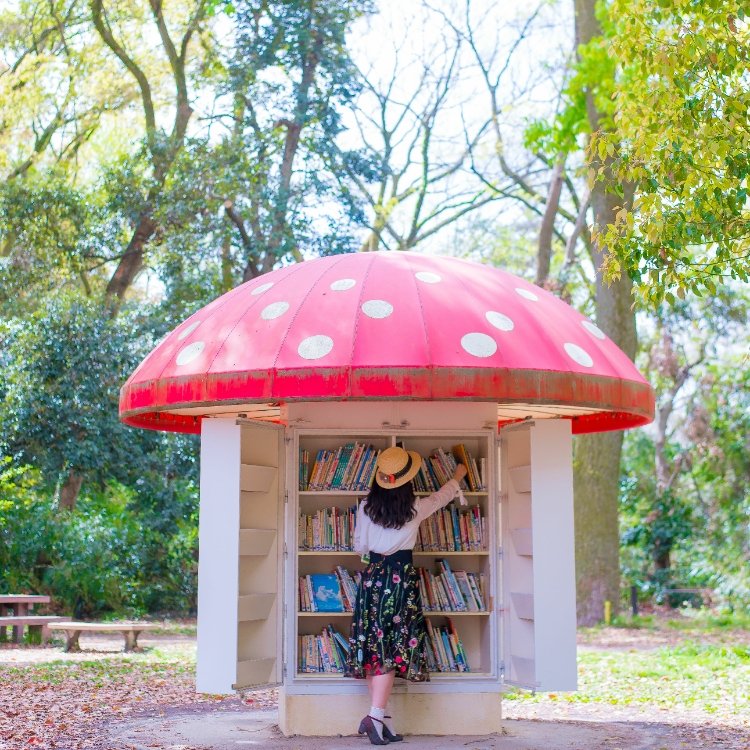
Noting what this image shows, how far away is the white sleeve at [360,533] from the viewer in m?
7.10

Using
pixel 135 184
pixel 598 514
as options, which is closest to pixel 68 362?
pixel 135 184

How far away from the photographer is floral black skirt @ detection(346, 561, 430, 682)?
692cm

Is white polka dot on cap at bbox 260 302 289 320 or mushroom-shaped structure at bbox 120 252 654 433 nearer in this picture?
mushroom-shaped structure at bbox 120 252 654 433

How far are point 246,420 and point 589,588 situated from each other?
10.5m

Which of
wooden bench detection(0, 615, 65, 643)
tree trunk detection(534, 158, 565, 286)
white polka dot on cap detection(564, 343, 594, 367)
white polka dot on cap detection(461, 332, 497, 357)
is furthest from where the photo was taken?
tree trunk detection(534, 158, 565, 286)

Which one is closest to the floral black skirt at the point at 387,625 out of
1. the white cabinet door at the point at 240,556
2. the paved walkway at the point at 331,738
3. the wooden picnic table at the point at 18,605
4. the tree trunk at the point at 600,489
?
the paved walkway at the point at 331,738

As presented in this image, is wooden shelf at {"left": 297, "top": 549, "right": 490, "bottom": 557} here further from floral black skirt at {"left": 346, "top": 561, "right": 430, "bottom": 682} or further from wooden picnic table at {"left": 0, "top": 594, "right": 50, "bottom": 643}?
wooden picnic table at {"left": 0, "top": 594, "right": 50, "bottom": 643}

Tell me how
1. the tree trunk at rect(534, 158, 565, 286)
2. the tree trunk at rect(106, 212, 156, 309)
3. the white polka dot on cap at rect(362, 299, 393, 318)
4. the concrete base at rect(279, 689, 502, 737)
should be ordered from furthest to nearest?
the tree trunk at rect(534, 158, 565, 286)
the tree trunk at rect(106, 212, 156, 309)
the concrete base at rect(279, 689, 502, 737)
the white polka dot on cap at rect(362, 299, 393, 318)

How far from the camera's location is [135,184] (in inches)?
738

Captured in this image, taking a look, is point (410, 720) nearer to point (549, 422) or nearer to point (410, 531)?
point (410, 531)

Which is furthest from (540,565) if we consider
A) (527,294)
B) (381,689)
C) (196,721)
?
(196,721)

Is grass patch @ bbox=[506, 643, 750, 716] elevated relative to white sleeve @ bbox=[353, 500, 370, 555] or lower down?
lower down

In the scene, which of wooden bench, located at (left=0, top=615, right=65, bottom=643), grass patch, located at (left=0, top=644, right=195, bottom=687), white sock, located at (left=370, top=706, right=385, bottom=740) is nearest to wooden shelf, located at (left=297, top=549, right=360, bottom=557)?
white sock, located at (left=370, top=706, right=385, bottom=740)

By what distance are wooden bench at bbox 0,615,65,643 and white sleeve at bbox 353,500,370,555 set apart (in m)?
8.17
